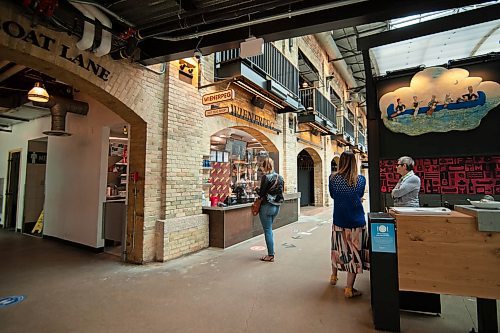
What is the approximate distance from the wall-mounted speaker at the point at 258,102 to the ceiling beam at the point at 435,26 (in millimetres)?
3999

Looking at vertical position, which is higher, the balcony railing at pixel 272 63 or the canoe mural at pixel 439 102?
the balcony railing at pixel 272 63

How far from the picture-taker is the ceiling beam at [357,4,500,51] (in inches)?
126

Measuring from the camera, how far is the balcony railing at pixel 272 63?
6.21m

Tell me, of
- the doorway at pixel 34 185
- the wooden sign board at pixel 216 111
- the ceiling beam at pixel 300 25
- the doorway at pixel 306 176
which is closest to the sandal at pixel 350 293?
the ceiling beam at pixel 300 25

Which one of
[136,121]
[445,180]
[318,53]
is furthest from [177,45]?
[318,53]

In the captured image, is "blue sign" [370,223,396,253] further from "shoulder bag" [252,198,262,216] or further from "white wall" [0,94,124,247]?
"white wall" [0,94,124,247]

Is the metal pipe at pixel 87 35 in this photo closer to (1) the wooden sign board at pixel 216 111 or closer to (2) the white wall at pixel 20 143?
(1) the wooden sign board at pixel 216 111

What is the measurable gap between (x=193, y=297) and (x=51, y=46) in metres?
3.54

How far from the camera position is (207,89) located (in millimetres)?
5930

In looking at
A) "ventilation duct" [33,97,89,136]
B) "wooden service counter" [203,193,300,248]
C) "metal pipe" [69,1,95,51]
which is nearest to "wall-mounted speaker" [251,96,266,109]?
"wooden service counter" [203,193,300,248]

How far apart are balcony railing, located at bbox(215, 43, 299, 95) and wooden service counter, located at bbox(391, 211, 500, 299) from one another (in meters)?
4.95

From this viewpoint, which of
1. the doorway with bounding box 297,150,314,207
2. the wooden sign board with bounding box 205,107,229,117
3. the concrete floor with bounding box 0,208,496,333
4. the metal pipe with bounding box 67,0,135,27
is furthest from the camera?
the doorway with bounding box 297,150,314,207

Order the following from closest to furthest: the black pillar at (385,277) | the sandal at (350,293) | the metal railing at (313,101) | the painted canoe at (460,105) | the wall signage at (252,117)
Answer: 1. the black pillar at (385,277)
2. the sandal at (350,293)
3. the painted canoe at (460,105)
4. the wall signage at (252,117)
5. the metal railing at (313,101)

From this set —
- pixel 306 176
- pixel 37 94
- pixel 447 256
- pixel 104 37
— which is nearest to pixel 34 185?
pixel 37 94
